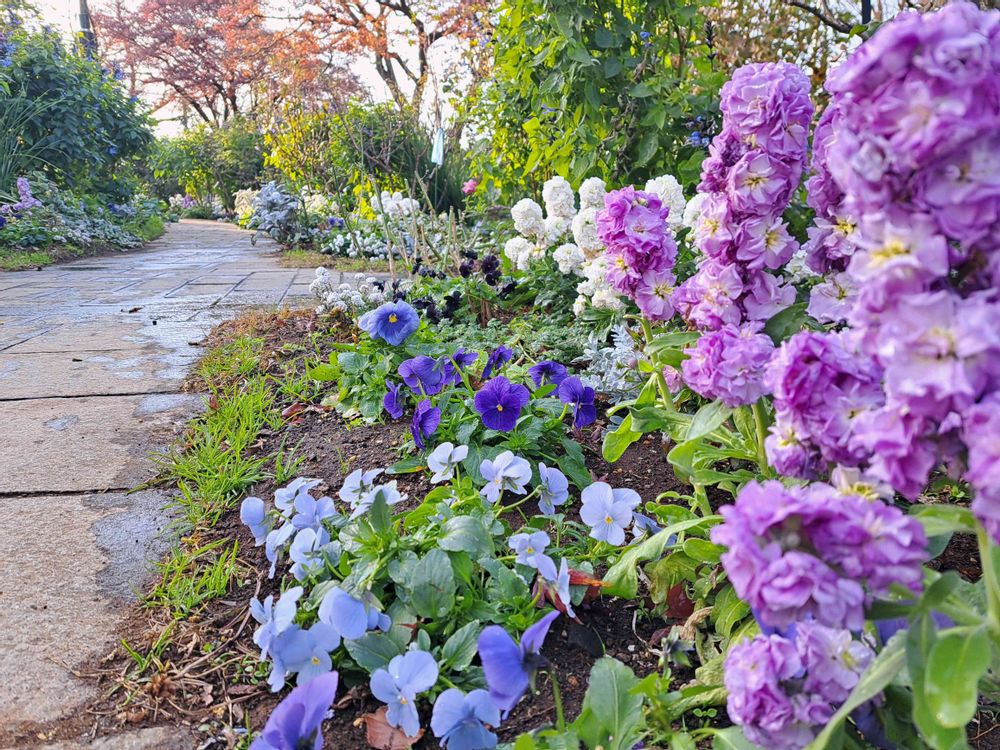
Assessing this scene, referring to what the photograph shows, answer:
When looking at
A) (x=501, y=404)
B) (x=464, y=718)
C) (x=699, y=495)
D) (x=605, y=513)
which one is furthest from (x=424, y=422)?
(x=464, y=718)

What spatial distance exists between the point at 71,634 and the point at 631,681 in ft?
3.55

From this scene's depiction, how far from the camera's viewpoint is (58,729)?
123 centimetres

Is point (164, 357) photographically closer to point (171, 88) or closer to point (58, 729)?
point (58, 729)

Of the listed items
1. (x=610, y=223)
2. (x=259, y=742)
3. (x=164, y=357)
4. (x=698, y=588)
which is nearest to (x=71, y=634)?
(x=259, y=742)

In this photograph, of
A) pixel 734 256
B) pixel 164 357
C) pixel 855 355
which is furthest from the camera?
pixel 164 357

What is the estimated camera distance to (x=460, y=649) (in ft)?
4.17

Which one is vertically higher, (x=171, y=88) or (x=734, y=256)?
(x=171, y=88)

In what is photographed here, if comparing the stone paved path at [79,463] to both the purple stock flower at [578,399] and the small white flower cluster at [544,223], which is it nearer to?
the purple stock flower at [578,399]

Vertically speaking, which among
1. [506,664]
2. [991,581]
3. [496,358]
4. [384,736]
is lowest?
[384,736]

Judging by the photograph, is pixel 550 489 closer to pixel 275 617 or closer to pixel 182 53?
pixel 275 617

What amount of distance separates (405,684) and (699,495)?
2.40ft

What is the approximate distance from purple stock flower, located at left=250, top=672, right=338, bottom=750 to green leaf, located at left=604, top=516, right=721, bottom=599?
1.96 feet

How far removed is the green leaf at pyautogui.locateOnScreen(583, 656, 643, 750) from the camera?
1.01 metres

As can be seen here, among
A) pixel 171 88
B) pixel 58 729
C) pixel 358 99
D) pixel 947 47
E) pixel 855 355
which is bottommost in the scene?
pixel 58 729
